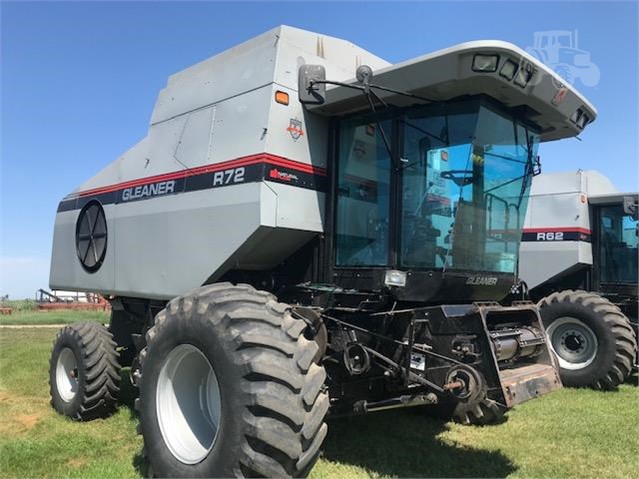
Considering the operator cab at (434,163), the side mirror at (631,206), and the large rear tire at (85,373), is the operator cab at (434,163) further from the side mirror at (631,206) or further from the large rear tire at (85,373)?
the side mirror at (631,206)

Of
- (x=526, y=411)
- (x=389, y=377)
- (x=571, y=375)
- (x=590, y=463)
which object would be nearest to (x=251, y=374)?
(x=389, y=377)

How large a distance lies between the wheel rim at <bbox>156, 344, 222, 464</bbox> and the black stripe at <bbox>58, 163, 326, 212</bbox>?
1643mm

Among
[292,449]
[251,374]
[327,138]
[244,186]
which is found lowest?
[292,449]

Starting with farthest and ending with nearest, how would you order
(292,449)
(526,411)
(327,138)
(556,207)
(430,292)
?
Result: (556,207)
(526,411)
(327,138)
(430,292)
(292,449)

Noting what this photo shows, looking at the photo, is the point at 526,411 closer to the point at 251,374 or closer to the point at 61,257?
the point at 251,374

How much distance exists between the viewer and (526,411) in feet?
23.3

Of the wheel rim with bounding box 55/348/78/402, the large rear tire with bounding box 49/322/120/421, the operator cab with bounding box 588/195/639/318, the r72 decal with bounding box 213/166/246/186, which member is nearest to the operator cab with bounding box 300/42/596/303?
the r72 decal with bounding box 213/166/246/186

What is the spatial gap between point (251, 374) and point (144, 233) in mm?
3191

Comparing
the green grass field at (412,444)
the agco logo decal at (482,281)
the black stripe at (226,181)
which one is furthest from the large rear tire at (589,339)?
the black stripe at (226,181)

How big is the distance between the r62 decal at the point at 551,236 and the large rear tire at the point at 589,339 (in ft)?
5.30

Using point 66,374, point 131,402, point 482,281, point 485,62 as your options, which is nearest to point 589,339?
point 482,281

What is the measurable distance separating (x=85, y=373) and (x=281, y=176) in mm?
3556

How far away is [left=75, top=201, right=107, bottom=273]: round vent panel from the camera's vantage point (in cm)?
725

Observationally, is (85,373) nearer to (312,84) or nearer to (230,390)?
(230,390)
